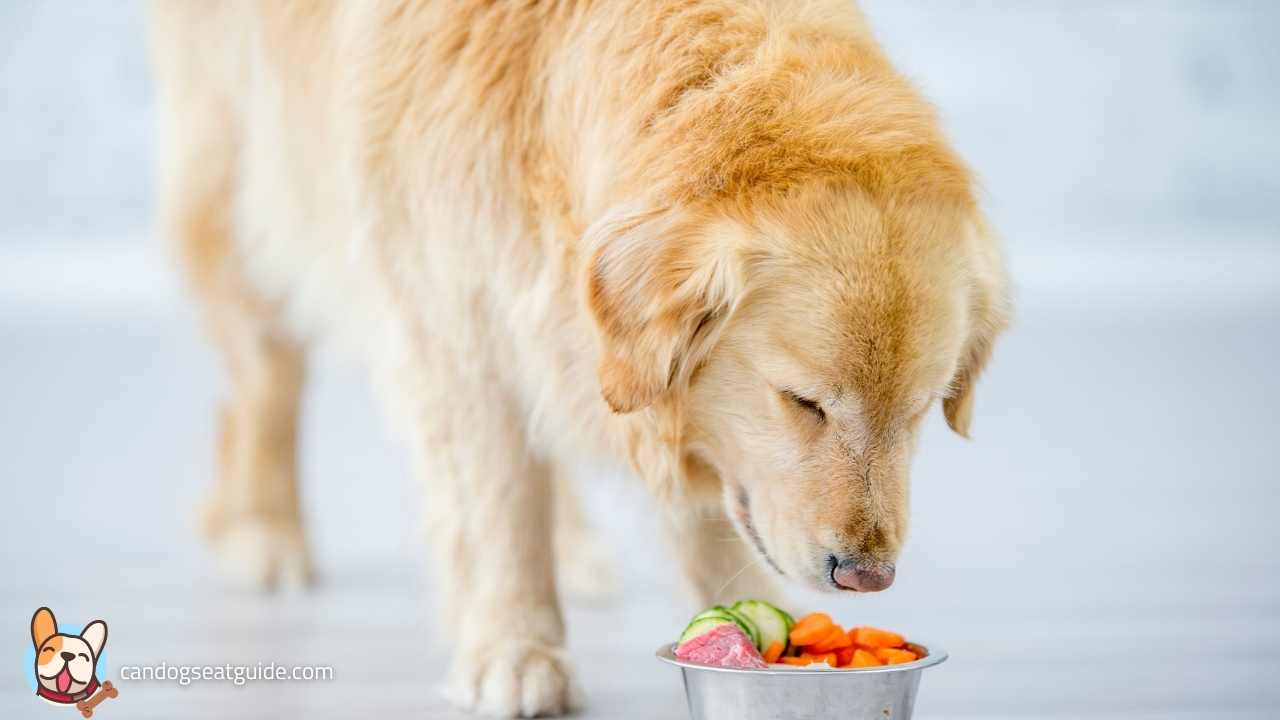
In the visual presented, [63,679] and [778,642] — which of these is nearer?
[778,642]

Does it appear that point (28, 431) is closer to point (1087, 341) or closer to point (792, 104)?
point (792, 104)

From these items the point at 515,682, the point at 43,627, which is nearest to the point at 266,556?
the point at 43,627

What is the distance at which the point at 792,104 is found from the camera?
2.29 meters

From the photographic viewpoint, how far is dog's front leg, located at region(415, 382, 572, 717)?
8.87 ft

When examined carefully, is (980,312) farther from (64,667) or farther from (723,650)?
(64,667)

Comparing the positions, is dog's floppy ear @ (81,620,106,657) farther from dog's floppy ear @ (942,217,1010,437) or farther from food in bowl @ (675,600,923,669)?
dog's floppy ear @ (942,217,1010,437)

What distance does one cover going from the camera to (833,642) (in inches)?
90.9

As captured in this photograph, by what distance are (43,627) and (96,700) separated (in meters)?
0.31

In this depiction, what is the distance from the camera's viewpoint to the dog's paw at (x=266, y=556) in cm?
379

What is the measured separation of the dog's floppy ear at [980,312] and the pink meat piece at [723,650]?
1.82 ft

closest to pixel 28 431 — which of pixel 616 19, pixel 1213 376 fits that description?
pixel 616 19

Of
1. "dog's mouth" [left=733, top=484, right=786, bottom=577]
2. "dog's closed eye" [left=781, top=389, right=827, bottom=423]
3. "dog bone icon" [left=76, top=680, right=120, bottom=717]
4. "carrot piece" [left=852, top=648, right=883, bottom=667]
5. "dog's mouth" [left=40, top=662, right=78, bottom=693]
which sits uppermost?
"dog's closed eye" [left=781, top=389, right=827, bottom=423]

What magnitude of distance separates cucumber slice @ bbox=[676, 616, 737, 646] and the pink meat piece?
0.04 feet

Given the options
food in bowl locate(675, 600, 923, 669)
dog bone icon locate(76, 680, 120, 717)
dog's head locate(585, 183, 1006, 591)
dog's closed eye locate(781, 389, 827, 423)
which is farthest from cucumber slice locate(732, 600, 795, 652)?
dog bone icon locate(76, 680, 120, 717)
